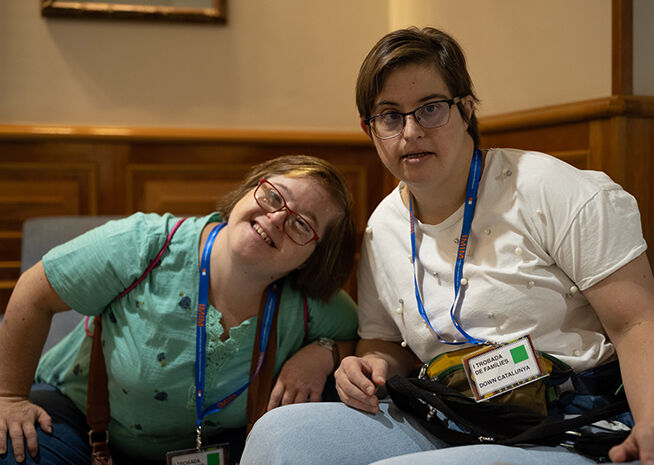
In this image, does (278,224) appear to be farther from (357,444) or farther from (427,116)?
(357,444)

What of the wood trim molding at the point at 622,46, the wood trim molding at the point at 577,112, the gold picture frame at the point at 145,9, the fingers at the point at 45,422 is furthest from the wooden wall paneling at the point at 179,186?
the wood trim molding at the point at 622,46

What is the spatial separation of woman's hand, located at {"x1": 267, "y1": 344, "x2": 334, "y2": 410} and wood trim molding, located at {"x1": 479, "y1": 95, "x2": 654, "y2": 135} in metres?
0.94

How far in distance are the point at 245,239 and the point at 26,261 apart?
0.99 metres

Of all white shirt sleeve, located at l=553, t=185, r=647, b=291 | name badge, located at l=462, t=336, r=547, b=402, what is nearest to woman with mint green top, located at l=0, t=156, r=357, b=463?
name badge, located at l=462, t=336, r=547, b=402

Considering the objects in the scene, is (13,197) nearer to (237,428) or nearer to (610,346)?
(237,428)

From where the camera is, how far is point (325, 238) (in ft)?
5.25

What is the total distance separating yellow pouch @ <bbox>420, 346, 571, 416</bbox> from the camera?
123 cm

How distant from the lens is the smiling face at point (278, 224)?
4.83 ft

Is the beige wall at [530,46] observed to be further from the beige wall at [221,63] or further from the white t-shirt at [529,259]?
the white t-shirt at [529,259]

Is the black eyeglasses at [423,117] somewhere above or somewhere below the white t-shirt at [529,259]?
above

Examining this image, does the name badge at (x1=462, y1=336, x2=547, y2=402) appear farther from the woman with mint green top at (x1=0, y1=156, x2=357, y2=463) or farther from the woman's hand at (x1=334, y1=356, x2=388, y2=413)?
the woman with mint green top at (x1=0, y1=156, x2=357, y2=463)

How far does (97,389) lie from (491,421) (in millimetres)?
944

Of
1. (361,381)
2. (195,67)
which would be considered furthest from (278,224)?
(195,67)

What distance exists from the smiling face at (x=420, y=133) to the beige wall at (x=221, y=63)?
0.90m
